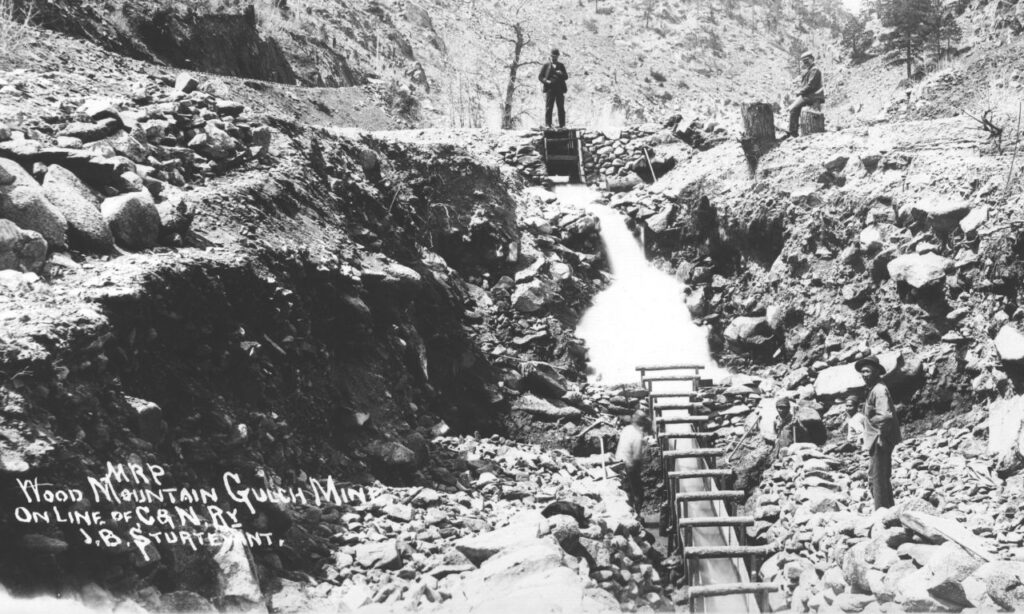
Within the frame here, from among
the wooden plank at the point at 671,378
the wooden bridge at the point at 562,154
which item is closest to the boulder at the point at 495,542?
the wooden plank at the point at 671,378

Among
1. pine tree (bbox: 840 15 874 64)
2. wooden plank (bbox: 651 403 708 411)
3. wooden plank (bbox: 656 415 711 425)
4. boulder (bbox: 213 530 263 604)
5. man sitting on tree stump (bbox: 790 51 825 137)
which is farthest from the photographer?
pine tree (bbox: 840 15 874 64)

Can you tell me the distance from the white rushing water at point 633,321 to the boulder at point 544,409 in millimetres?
1425

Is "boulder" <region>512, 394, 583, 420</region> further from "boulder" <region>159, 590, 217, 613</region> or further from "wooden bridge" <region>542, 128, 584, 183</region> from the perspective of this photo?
"wooden bridge" <region>542, 128, 584, 183</region>

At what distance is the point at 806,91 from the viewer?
12484mm

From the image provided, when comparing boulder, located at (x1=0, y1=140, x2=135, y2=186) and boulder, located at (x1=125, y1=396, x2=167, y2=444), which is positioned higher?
boulder, located at (x1=0, y1=140, x2=135, y2=186)

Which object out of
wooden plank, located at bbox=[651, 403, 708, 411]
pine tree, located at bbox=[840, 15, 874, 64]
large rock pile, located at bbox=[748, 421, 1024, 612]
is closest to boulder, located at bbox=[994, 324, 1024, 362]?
large rock pile, located at bbox=[748, 421, 1024, 612]

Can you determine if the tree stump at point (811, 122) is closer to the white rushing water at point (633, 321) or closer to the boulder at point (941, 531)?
the white rushing water at point (633, 321)

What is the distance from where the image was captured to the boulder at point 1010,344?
696 centimetres

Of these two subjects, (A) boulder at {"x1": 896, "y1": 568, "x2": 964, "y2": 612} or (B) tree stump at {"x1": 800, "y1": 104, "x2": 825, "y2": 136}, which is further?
(B) tree stump at {"x1": 800, "y1": 104, "x2": 825, "y2": 136}

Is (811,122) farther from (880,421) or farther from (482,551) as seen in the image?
(482,551)

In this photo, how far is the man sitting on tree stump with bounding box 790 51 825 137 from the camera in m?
12.3

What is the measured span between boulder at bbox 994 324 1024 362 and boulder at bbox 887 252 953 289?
139cm

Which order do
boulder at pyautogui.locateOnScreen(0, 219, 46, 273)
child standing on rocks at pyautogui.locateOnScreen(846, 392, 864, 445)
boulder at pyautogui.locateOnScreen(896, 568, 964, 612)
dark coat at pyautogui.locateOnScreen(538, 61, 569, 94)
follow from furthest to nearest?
dark coat at pyautogui.locateOnScreen(538, 61, 569, 94) < child standing on rocks at pyautogui.locateOnScreen(846, 392, 864, 445) < boulder at pyautogui.locateOnScreen(0, 219, 46, 273) < boulder at pyautogui.locateOnScreen(896, 568, 964, 612)

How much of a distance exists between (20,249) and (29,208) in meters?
0.45
